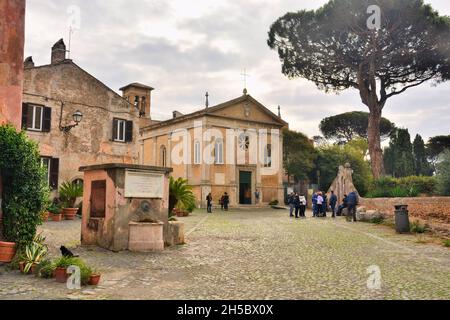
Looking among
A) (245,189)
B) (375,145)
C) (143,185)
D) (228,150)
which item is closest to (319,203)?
(375,145)

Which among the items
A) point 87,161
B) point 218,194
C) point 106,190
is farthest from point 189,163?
point 106,190

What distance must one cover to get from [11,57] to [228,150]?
2586cm

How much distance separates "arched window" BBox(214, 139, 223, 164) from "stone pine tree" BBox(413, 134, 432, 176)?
2378 centimetres

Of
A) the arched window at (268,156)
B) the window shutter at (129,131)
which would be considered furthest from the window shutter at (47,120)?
the arched window at (268,156)

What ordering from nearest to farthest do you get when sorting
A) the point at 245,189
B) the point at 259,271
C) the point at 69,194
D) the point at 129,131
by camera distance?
the point at 259,271 → the point at 69,194 → the point at 129,131 → the point at 245,189

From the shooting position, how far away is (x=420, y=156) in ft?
156

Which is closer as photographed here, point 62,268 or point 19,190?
point 62,268

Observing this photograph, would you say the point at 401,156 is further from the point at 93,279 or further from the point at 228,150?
the point at 93,279

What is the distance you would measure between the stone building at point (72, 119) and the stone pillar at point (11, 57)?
9.97 metres

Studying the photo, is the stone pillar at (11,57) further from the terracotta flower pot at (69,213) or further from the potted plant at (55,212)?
the terracotta flower pot at (69,213)

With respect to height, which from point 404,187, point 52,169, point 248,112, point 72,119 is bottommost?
point 404,187

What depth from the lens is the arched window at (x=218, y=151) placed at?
34.4m

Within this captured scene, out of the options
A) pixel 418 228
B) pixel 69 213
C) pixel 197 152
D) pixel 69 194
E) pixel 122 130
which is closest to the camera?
pixel 418 228

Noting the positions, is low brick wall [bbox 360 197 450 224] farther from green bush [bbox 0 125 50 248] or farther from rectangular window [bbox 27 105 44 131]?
rectangular window [bbox 27 105 44 131]
